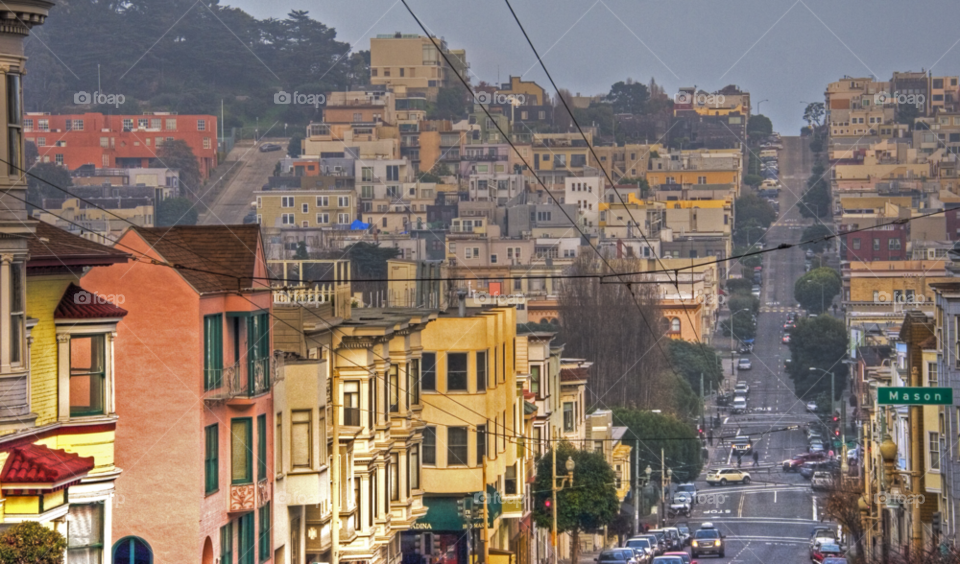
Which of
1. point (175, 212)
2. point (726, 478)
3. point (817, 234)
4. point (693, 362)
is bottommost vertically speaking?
point (726, 478)

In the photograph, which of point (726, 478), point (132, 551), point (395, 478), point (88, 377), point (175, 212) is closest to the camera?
point (88, 377)

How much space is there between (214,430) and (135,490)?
1.31 m

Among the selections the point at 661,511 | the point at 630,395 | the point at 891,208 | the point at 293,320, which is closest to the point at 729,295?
the point at 891,208

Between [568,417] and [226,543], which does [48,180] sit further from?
[226,543]

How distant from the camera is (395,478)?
30188mm

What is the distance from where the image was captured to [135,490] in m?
21.1

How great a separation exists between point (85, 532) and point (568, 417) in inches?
1524

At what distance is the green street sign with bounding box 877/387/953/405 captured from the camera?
22.7m

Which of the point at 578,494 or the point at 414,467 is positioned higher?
the point at 414,467

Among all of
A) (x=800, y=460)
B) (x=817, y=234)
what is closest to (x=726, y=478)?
(x=800, y=460)

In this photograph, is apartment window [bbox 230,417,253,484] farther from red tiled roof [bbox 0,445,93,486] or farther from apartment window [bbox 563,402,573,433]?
apartment window [bbox 563,402,573,433]

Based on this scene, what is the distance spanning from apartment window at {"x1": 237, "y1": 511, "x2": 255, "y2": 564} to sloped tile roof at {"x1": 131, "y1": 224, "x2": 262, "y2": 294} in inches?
117

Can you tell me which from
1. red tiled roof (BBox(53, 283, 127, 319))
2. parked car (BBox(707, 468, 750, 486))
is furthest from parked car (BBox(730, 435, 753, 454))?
red tiled roof (BBox(53, 283, 127, 319))

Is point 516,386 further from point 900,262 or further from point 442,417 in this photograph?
point 900,262
